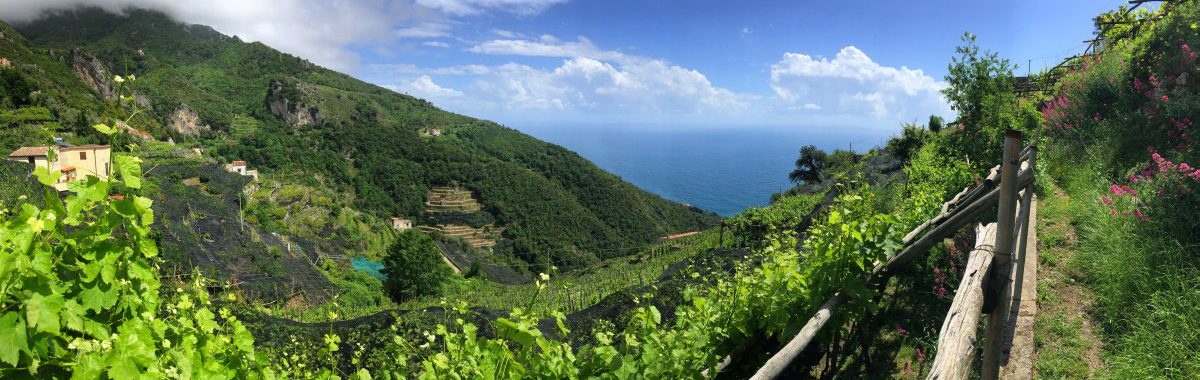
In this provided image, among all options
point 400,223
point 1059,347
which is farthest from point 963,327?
point 400,223

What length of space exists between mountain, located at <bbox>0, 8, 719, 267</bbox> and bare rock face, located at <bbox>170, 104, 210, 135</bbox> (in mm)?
158

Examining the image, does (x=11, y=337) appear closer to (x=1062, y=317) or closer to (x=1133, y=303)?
(x=1062, y=317)

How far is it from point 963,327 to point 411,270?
31104mm

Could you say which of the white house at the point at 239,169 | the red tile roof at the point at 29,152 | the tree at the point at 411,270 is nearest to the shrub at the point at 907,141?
the tree at the point at 411,270

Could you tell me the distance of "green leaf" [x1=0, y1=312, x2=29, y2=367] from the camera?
4.28 feet

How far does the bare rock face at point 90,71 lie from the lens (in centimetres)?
6178

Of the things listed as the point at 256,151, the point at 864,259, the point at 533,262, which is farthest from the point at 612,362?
the point at 256,151

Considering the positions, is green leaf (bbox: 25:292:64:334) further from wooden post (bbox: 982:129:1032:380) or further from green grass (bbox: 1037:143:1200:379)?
green grass (bbox: 1037:143:1200:379)

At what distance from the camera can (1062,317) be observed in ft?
12.3

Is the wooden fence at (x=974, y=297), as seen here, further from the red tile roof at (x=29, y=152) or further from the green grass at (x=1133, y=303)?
the red tile roof at (x=29, y=152)

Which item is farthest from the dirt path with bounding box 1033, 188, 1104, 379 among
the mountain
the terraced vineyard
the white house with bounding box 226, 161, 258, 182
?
the white house with bounding box 226, 161, 258, 182

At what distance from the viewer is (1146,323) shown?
129 inches

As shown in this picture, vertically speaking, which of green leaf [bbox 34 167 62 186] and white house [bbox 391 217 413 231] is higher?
green leaf [bbox 34 167 62 186]

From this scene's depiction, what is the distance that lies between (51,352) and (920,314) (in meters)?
5.25
